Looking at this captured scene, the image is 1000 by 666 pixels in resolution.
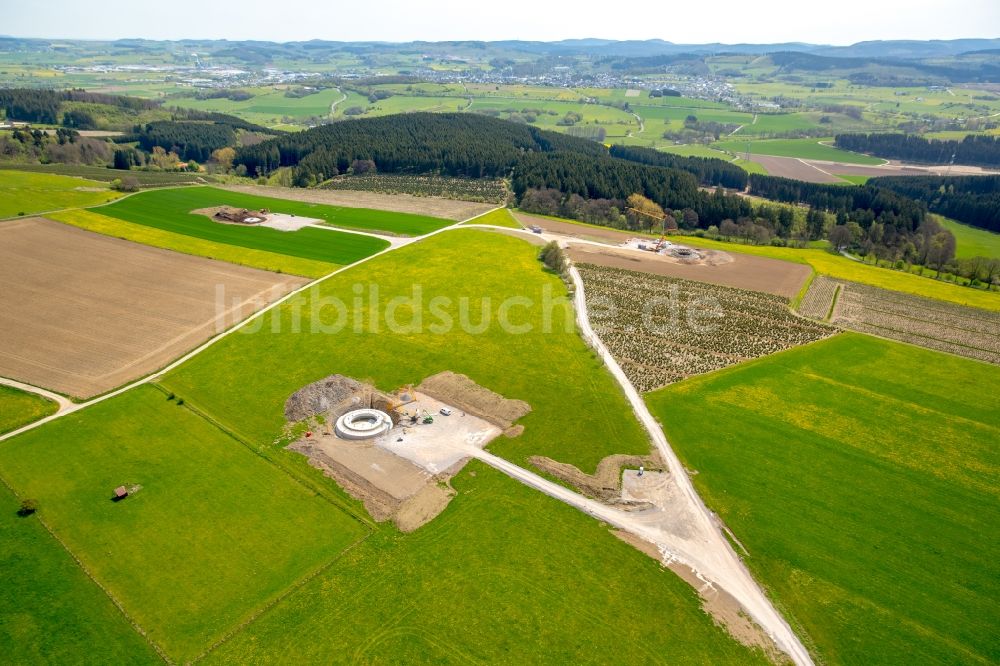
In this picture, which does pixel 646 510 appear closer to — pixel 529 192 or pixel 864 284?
pixel 864 284

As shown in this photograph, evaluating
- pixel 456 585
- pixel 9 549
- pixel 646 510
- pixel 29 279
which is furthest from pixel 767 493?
pixel 29 279

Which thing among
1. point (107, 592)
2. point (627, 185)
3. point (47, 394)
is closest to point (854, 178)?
point (627, 185)

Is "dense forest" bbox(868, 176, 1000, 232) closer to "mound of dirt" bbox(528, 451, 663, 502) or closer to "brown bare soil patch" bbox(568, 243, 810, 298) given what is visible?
"brown bare soil patch" bbox(568, 243, 810, 298)

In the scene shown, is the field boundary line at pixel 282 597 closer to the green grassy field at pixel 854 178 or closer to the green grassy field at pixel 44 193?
the green grassy field at pixel 44 193

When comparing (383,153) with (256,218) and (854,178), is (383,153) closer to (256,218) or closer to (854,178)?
(256,218)

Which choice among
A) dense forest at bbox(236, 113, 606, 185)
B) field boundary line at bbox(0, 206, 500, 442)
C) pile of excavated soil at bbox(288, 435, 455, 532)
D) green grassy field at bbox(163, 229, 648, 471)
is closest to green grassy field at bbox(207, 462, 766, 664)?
pile of excavated soil at bbox(288, 435, 455, 532)

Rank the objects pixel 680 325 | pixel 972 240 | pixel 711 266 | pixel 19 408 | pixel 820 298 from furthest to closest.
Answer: pixel 972 240
pixel 711 266
pixel 820 298
pixel 680 325
pixel 19 408
